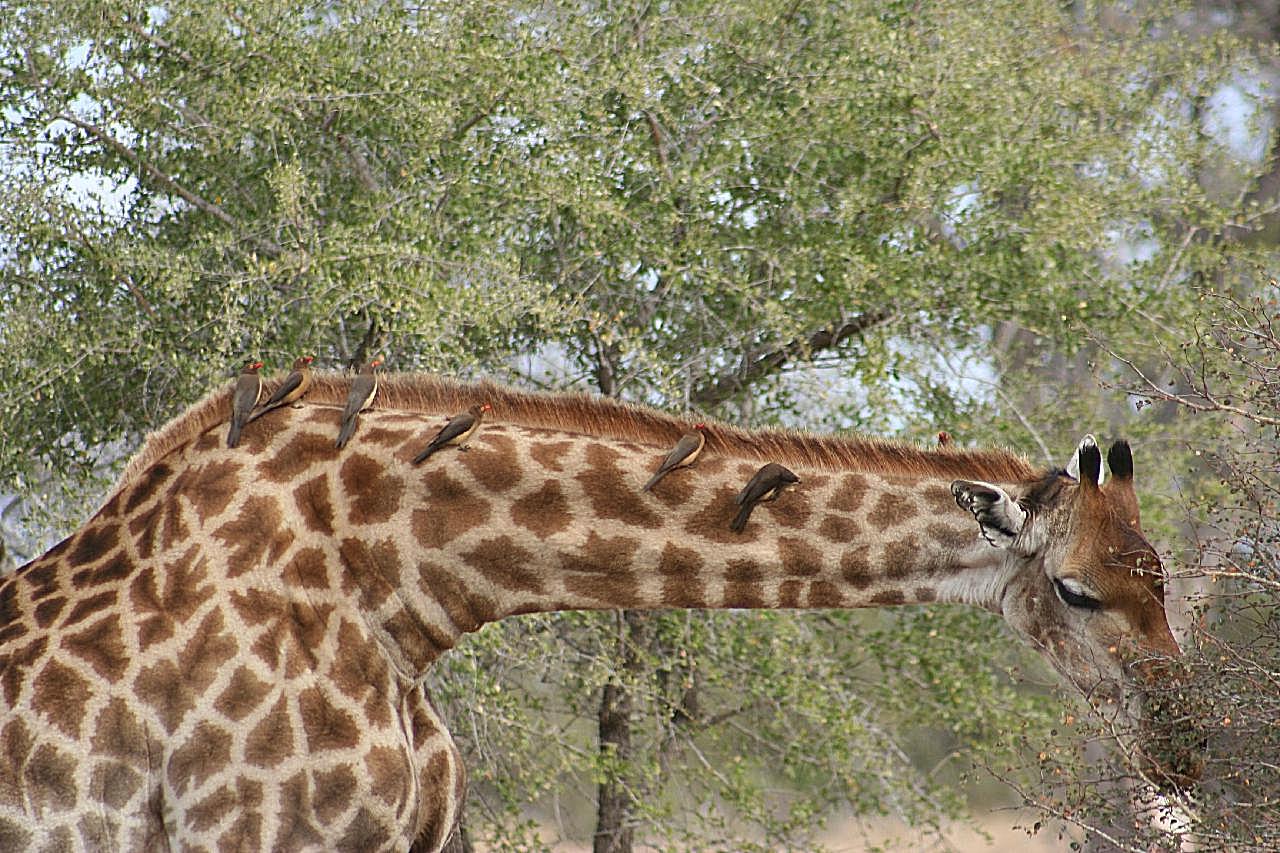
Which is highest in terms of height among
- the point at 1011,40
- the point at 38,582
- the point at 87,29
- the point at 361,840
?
the point at 87,29

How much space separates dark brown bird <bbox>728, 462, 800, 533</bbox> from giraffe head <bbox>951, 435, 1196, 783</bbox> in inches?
18.8

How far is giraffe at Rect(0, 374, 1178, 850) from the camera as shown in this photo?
14.0 feet

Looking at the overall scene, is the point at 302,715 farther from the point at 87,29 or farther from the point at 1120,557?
the point at 87,29

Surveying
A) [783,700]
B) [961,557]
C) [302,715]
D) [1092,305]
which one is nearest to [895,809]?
[783,700]

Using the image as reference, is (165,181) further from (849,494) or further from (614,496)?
(849,494)

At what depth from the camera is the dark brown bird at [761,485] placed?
437 centimetres

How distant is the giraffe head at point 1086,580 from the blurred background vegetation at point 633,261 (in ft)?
10.8

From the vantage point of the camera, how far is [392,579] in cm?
453

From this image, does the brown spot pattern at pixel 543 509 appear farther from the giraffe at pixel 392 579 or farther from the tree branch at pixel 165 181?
the tree branch at pixel 165 181

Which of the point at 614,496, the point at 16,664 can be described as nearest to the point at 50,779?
the point at 16,664

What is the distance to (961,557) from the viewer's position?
176 inches

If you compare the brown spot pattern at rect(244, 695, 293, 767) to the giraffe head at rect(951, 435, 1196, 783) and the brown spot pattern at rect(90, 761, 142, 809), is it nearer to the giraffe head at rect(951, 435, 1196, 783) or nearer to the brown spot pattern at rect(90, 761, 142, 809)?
the brown spot pattern at rect(90, 761, 142, 809)

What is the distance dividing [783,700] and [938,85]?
3.64 meters

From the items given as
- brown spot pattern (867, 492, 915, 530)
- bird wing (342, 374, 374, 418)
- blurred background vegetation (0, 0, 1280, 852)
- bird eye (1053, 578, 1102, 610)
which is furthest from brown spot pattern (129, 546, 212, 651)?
blurred background vegetation (0, 0, 1280, 852)
